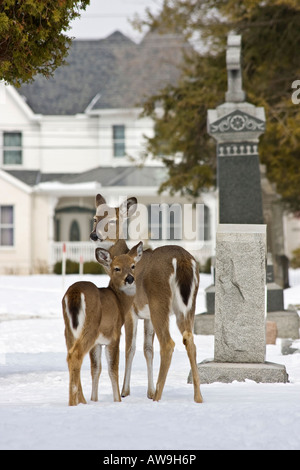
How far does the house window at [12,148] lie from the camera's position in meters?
36.1

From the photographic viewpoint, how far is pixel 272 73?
2308cm

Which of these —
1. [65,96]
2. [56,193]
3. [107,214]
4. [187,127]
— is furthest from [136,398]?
[65,96]

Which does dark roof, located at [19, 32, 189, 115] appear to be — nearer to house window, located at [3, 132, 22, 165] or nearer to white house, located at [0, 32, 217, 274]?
white house, located at [0, 32, 217, 274]

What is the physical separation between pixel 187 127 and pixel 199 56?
2.70m

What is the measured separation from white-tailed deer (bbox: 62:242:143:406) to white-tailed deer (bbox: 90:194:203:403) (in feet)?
0.85

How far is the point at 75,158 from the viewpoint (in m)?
36.0

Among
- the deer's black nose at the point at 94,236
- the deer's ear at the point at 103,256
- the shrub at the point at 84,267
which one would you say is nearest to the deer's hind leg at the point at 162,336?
the deer's ear at the point at 103,256

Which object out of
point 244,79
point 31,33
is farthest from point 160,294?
point 244,79

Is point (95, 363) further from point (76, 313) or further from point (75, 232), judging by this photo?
point (75, 232)

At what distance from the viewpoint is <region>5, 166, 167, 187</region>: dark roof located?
34.2m

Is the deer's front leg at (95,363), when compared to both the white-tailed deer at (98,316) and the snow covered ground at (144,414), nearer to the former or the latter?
the white-tailed deer at (98,316)

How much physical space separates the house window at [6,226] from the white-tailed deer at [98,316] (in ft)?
90.8

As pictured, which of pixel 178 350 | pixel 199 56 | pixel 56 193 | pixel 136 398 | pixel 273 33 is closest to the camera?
pixel 136 398
